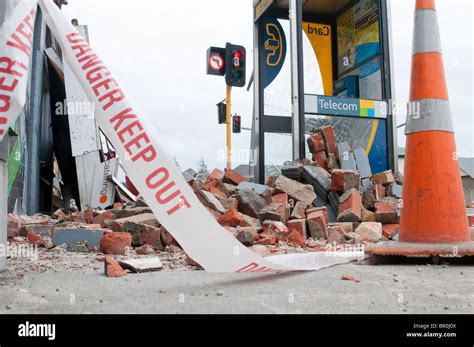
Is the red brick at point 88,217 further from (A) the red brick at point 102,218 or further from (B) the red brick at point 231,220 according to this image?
(B) the red brick at point 231,220

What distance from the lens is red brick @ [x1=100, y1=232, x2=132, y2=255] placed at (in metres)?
4.34

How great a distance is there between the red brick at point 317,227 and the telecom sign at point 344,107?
11.4ft

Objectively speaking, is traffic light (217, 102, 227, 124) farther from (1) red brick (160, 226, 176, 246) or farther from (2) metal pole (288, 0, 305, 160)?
(1) red brick (160, 226, 176, 246)

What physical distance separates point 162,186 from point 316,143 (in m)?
5.61

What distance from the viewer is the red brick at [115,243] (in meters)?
4.34

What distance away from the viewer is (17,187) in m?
7.72

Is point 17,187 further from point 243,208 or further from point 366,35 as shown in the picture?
point 366,35

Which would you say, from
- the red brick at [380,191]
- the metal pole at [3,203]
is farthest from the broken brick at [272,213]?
the metal pole at [3,203]

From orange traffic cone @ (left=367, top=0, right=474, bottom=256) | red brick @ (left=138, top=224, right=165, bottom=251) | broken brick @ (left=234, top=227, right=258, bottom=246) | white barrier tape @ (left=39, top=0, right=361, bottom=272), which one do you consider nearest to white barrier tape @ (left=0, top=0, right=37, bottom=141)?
white barrier tape @ (left=39, top=0, right=361, bottom=272)

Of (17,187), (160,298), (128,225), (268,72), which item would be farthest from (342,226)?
(17,187)

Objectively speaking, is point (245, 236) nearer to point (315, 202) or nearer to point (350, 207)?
point (350, 207)

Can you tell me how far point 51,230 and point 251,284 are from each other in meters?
3.10

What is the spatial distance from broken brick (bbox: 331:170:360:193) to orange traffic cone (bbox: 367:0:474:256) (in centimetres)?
270

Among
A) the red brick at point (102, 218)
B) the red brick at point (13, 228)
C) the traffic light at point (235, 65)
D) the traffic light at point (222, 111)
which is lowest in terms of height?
the red brick at point (13, 228)
